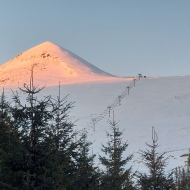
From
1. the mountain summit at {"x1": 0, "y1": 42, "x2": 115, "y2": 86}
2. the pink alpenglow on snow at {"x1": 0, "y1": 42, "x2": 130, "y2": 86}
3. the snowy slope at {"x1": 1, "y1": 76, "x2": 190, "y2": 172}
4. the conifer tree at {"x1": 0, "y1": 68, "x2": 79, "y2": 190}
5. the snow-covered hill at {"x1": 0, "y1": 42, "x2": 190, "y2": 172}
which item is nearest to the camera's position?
the conifer tree at {"x1": 0, "y1": 68, "x2": 79, "y2": 190}

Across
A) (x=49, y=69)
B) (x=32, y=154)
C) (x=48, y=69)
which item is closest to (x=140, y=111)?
(x=32, y=154)

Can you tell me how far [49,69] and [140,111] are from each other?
244ft

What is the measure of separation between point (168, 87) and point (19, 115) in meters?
82.0

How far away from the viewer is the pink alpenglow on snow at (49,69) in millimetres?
119000

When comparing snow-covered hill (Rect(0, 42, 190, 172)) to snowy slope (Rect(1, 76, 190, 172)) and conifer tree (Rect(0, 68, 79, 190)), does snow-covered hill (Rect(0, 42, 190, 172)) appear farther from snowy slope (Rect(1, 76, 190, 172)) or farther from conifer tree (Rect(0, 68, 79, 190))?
conifer tree (Rect(0, 68, 79, 190))

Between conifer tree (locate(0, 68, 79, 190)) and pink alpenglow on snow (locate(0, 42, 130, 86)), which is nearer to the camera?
conifer tree (locate(0, 68, 79, 190))

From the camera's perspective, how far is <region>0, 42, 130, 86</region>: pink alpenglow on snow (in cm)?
11900

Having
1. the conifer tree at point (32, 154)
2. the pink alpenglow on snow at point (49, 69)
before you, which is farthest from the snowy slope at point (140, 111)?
the conifer tree at point (32, 154)

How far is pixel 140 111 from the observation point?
66188 millimetres

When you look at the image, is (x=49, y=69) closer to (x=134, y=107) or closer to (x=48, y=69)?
(x=48, y=69)

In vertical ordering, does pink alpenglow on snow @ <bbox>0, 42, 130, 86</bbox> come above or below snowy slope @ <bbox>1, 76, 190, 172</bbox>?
above

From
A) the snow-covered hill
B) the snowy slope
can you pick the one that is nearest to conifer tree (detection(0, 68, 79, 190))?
the snow-covered hill

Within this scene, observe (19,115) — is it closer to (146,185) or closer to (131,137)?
(146,185)

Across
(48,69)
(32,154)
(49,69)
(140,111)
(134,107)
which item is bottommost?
(32,154)
